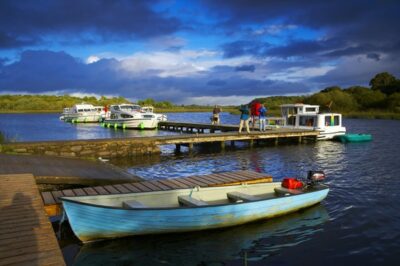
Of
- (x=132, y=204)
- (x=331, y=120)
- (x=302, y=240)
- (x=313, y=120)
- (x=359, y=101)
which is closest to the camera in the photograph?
(x=132, y=204)

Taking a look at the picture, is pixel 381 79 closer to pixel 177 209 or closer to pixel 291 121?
pixel 291 121

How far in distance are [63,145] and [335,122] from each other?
23.2m

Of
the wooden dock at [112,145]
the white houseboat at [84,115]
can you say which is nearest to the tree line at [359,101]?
the white houseboat at [84,115]

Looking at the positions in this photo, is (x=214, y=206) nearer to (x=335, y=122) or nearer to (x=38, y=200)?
(x=38, y=200)

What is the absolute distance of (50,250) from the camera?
5.36 meters

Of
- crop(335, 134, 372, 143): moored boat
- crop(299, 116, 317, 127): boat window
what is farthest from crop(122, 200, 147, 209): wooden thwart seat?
crop(299, 116, 317, 127): boat window

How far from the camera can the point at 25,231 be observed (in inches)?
243

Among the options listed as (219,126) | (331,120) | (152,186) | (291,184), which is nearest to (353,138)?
(331,120)

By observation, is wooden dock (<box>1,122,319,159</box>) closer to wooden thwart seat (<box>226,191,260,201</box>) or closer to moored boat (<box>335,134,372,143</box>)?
moored boat (<box>335,134,372,143</box>)

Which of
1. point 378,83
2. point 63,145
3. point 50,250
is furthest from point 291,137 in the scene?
point 378,83

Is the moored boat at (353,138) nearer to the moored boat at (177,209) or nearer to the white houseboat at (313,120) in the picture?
the white houseboat at (313,120)

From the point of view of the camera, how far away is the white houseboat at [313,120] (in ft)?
101

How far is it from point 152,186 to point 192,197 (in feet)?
5.03

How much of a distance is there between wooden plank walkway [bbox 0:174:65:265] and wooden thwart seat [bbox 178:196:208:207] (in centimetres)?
334
